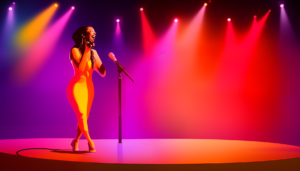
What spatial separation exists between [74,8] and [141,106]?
2.34 m

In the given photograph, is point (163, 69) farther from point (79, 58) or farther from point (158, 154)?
point (158, 154)

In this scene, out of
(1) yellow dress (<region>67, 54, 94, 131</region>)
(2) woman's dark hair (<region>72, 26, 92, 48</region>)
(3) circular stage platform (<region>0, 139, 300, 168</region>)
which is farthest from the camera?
(2) woman's dark hair (<region>72, 26, 92, 48</region>)

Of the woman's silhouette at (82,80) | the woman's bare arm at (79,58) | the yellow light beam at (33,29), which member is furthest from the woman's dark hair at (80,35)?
the yellow light beam at (33,29)

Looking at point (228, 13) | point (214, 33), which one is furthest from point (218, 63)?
point (228, 13)

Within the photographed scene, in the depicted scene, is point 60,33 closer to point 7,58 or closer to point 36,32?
point 36,32

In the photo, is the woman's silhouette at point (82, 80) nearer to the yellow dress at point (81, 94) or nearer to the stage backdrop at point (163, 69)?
the yellow dress at point (81, 94)

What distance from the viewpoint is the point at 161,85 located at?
5836 millimetres

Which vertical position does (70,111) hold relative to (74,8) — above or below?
below

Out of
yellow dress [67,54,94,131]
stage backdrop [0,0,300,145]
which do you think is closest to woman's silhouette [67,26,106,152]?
yellow dress [67,54,94,131]

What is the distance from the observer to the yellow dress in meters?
3.02

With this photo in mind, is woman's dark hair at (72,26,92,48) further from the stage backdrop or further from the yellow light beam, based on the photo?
the yellow light beam

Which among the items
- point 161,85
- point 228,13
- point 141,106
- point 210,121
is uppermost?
point 228,13

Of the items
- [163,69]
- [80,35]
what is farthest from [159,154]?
[163,69]

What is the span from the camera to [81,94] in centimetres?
305
